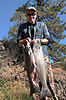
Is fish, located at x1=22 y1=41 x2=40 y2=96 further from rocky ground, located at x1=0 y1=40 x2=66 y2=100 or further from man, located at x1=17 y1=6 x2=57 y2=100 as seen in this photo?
rocky ground, located at x1=0 y1=40 x2=66 y2=100

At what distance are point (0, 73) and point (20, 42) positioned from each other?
6.25 m

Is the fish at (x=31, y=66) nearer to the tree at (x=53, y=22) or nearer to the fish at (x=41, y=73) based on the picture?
the fish at (x=41, y=73)

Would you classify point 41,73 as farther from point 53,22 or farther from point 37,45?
point 53,22

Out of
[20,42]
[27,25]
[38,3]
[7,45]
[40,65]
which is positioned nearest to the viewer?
[40,65]

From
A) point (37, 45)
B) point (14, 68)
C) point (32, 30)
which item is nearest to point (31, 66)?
point (37, 45)

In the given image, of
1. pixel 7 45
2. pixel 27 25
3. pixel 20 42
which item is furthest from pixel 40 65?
pixel 7 45

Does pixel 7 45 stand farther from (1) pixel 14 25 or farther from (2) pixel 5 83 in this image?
(2) pixel 5 83

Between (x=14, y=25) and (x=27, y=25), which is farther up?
(x=14, y=25)

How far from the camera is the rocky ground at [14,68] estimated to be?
568 cm

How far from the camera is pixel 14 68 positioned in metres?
8.85

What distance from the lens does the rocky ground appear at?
18.6 feet

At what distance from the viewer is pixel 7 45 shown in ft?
34.8

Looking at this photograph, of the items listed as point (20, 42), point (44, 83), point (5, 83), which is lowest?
point (5, 83)

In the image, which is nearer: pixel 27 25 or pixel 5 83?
pixel 27 25
